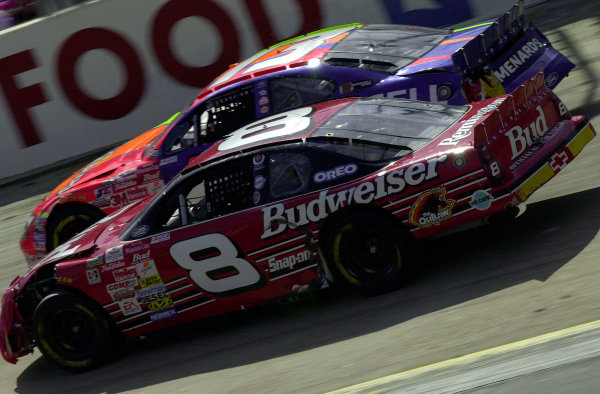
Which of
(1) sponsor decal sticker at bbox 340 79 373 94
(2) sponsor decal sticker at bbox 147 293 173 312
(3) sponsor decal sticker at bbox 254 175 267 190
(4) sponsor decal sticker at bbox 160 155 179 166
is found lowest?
(2) sponsor decal sticker at bbox 147 293 173 312

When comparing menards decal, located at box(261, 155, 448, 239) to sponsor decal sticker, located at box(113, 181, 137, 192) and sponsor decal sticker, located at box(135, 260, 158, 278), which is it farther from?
sponsor decal sticker, located at box(113, 181, 137, 192)

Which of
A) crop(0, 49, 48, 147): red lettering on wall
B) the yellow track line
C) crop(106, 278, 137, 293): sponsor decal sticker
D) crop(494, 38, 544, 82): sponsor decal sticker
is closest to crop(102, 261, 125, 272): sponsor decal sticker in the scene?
crop(106, 278, 137, 293): sponsor decal sticker

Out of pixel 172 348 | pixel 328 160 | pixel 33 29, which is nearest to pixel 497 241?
pixel 328 160

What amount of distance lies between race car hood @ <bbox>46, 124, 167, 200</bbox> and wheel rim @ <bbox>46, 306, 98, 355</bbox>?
8.17 feet

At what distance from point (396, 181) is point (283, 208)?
0.82 metres

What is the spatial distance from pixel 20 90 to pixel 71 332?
7555mm

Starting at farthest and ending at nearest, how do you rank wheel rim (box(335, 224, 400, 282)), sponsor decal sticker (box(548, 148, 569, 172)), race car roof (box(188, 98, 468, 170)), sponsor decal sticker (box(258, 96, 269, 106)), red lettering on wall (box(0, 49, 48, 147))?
red lettering on wall (box(0, 49, 48, 147)) → sponsor decal sticker (box(258, 96, 269, 106)) → race car roof (box(188, 98, 468, 170)) → sponsor decal sticker (box(548, 148, 569, 172)) → wheel rim (box(335, 224, 400, 282))

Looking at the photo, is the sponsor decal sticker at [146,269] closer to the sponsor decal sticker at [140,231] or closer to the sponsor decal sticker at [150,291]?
the sponsor decal sticker at [150,291]

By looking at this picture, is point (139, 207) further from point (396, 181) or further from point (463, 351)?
point (463, 351)

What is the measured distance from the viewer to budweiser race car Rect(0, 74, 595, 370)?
5.88m

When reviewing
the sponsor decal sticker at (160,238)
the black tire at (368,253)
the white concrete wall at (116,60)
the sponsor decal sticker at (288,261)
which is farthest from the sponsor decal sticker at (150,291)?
the white concrete wall at (116,60)

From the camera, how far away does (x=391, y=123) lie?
642 centimetres

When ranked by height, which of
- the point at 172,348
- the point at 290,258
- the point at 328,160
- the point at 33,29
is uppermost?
the point at 33,29

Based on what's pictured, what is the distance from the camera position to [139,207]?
23.6 ft
